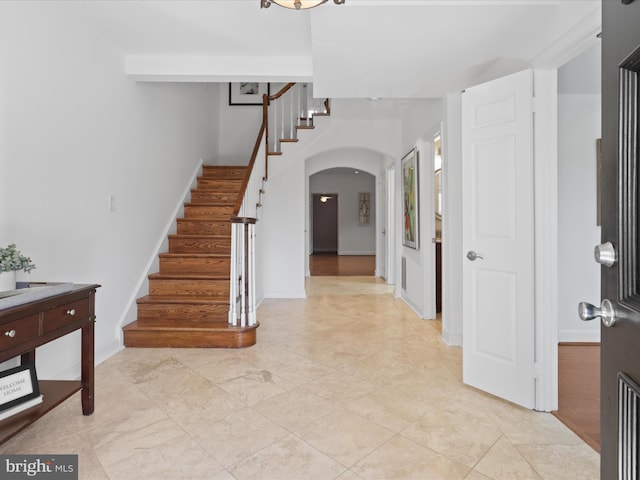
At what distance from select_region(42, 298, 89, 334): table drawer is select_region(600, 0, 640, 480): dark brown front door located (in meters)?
2.15

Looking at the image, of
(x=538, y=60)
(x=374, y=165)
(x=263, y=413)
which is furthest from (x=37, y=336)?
(x=374, y=165)

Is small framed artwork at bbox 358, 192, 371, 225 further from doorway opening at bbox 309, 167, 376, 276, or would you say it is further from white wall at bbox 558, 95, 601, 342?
white wall at bbox 558, 95, 601, 342

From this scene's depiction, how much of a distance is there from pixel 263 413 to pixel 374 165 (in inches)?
246

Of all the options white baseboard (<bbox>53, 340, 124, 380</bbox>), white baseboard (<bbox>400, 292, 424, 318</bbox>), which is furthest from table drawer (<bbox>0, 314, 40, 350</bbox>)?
white baseboard (<bbox>400, 292, 424, 318</bbox>)

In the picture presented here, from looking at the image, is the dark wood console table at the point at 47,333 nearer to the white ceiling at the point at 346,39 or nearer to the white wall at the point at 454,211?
the white ceiling at the point at 346,39

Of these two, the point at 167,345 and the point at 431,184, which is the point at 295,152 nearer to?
the point at 431,184

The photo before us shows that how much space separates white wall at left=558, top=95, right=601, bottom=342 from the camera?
350 centimetres

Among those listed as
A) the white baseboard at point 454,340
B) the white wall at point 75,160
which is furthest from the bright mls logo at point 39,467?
the white baseboard at point 454,340

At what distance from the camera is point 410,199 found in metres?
4.93

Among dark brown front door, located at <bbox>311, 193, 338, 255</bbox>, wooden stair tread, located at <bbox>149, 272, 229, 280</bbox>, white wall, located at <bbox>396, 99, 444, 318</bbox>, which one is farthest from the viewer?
dark brown front door, located at <bbox>311, 193, 338, 255</bbox>

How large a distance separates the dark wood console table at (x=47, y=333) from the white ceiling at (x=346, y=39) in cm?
202

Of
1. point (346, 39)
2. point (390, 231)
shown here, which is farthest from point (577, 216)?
point (390, 231)

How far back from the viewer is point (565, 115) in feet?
11.4

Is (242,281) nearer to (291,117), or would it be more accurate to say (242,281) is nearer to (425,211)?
(425,211)
